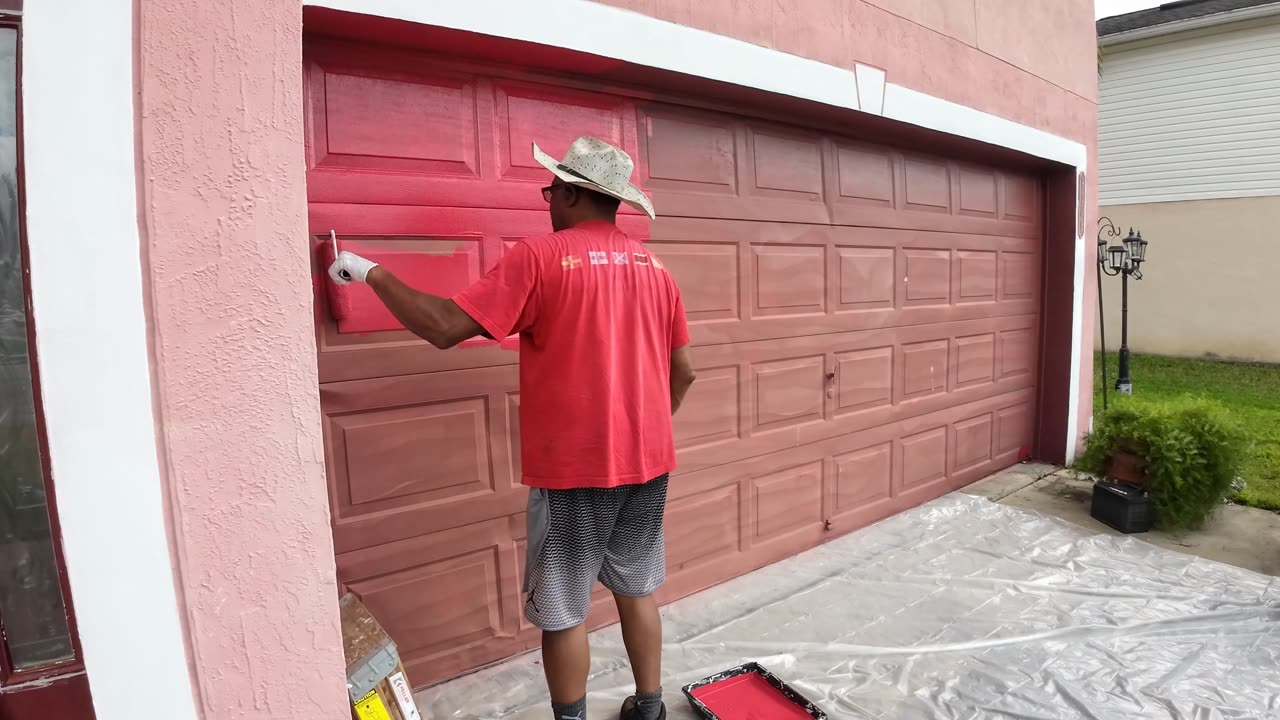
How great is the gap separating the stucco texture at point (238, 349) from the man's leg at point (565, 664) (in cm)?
68

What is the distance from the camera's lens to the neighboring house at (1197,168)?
38.3 feet

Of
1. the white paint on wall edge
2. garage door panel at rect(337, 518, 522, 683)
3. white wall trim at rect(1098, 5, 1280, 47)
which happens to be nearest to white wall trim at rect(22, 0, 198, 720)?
garage door panel at rect(337, 518, 522, 683)

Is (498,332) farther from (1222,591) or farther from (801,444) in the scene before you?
(1222,591)

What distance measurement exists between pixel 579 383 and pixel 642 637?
0.94 m

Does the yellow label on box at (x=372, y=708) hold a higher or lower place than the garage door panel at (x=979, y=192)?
lower

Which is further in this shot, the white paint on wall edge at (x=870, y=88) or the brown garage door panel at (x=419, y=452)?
the white paint on wall edge at (x=870, y=88)

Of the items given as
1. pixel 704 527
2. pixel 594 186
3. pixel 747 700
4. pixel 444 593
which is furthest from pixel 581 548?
pixel 704 527

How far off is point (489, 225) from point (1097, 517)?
4.42 metres

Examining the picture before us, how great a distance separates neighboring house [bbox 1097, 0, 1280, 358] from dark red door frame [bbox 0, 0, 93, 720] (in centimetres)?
1541

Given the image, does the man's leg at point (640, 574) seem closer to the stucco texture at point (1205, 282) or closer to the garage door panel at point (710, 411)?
the garage door panel at point (710, 411)

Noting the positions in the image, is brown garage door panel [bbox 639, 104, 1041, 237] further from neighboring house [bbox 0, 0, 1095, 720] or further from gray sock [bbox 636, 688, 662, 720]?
gray sock [bbox 636, 688, 662, 720]

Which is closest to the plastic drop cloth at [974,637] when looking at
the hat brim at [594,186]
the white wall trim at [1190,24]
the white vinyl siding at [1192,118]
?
the hat brim at [594,186]

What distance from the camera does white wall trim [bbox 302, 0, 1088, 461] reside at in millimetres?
2506

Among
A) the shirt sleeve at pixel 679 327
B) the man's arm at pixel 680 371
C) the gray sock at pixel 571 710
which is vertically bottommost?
the gray sock at pixel 571 710
